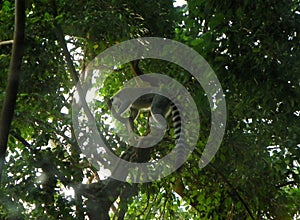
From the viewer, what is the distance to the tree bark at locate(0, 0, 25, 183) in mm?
2115

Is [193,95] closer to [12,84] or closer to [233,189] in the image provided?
[233,189]

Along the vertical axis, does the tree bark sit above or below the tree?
below

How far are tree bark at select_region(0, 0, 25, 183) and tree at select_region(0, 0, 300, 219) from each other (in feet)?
4.76

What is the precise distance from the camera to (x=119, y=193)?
16.7 ft

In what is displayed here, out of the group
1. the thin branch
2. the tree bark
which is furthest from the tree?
the tree bark

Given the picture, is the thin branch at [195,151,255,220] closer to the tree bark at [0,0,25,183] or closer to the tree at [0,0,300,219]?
the tree at [0,0,300,219]

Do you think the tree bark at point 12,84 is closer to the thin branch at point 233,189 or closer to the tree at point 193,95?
the tree at point 193,95

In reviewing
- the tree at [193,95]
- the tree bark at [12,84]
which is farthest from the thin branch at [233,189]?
the tree bark at [12,84]

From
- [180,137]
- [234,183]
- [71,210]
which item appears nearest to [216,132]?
[180,137]

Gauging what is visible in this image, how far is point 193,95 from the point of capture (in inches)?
180

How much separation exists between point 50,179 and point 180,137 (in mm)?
1269

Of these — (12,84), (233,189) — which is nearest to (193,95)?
(233,189)

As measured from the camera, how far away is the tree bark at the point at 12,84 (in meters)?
2.12

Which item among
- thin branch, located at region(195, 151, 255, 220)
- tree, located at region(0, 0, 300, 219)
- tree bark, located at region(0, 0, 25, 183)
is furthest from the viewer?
thin branch, located at region(195, 151, 255, 220)
